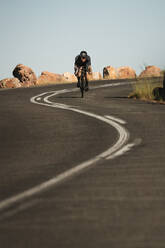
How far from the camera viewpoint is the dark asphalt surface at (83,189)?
4.26 metres

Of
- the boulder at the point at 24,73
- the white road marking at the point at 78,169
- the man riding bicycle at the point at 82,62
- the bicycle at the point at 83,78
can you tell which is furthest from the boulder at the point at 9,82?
the white road marking at the point at 78,169

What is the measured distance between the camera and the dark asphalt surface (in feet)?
14.0

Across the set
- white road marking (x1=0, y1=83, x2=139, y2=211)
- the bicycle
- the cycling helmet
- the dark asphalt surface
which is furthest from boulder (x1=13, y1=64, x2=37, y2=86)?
the dark asphalt surface

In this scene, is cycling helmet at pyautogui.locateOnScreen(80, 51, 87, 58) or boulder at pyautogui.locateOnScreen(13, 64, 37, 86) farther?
boulder at pyautogui.locateOnScreen(13, 64, 37, 86)

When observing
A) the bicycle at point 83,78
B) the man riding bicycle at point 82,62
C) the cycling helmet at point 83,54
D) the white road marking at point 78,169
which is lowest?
the white road marking at point 78,169

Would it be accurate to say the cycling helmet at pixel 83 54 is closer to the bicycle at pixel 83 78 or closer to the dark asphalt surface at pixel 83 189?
the bicycle at pixel 83 78

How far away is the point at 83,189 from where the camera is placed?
596 cm

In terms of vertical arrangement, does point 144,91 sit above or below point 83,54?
below

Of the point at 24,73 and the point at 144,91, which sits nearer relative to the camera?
the point at 144,91

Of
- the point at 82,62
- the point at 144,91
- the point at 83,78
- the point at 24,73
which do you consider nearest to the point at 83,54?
the point at 82,62

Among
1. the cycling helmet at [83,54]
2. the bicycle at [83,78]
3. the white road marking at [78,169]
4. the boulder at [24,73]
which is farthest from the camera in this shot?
the boulder at [24,73]

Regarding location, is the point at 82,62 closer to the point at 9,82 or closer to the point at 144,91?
the point at 144,91

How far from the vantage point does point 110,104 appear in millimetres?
17922

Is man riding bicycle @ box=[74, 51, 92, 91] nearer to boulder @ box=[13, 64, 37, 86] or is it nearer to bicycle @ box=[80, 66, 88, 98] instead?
bicycle @ box=[80, 66, 88, 98]
